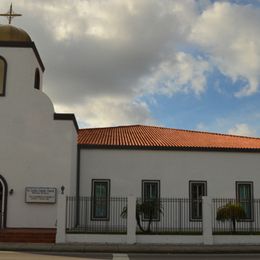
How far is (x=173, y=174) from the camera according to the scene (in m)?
24.9

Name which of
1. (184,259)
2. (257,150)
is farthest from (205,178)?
(184,259)

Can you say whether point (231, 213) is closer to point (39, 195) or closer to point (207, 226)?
point (207, 226)

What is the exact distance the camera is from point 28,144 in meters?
22.2

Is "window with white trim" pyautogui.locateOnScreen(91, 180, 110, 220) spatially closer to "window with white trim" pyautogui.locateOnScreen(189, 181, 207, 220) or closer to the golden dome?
"window with white trim" pyautogui.locateOnScreen(189, 181, 207, 220)

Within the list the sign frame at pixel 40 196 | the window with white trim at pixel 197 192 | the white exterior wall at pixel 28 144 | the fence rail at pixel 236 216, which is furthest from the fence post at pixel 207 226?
the sign frame at pixel 40 196

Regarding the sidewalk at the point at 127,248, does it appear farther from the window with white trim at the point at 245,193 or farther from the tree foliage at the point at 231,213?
the window with white trim at the point at 245,193

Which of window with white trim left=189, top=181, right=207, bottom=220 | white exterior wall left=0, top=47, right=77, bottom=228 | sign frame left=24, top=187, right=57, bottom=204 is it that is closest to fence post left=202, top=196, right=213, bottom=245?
window with white trim left=189, top=181, right=207, bottom=220

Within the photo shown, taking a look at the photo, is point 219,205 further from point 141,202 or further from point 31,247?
point 31,247

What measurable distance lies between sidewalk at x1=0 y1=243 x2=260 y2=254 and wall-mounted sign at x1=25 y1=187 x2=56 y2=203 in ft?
10.7

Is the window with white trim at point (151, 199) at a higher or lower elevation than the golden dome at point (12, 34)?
lower

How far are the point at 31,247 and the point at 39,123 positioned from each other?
6.36m

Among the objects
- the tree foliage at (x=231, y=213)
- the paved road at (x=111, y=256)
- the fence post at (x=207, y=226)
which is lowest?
the paved road at (x=111, y=256)

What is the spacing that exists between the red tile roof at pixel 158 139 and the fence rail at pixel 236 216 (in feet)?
9.77

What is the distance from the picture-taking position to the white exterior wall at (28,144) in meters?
21.8
